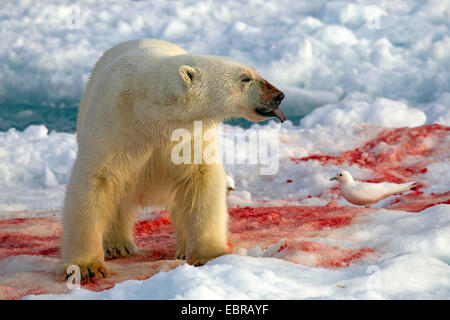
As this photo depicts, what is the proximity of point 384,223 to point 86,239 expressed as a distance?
1.87 metres

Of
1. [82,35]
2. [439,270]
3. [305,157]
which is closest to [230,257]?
[439,270]

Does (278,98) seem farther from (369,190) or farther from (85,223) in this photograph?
(369,190)

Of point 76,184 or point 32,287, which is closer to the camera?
point 32,287

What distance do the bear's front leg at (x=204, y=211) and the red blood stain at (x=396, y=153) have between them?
137 inches

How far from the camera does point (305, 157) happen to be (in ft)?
24.9

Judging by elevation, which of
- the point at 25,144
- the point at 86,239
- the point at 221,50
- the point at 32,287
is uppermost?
the point at 221,50

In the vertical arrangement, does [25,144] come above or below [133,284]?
above

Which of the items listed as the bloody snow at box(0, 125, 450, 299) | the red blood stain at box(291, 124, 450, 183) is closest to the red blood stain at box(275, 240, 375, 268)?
the bloody snow at box(0, 125, 450, 299)

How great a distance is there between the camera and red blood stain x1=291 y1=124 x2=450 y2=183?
659 cm

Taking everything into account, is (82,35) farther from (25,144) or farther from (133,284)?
(133,284)

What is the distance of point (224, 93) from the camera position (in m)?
2.83

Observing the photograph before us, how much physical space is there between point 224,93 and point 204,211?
0.79 metres

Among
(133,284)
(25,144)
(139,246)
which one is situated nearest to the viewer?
(133,284)

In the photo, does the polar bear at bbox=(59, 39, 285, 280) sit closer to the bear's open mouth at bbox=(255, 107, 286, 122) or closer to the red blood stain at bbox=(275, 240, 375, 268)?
the bear's open mouth at bbox=(255, 107, 286, 122)
